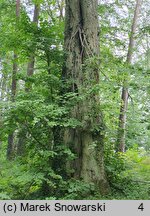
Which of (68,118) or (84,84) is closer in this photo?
(68,118)

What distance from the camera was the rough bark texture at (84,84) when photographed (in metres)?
5.37

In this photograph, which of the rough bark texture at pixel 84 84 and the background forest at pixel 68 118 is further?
the rough bark texture at pixel 84 84

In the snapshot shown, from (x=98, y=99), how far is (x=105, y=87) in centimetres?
67

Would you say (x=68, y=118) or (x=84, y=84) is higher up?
(x=84, y=84)

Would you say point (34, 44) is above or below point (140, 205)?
above

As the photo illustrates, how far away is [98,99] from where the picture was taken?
5.59m

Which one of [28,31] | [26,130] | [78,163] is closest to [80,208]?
[78,163]

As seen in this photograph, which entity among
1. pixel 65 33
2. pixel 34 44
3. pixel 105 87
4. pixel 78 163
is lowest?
pixel 78 163

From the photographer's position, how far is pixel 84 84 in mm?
5426

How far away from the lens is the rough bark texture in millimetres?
5371

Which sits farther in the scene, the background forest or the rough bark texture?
the rough bark texture

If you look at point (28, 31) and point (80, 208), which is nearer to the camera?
point (80, 208)

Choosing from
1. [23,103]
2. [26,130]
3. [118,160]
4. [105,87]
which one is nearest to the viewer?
[23,103]

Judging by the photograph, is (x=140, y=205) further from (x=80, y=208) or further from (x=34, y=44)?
(x=34, y=44)
